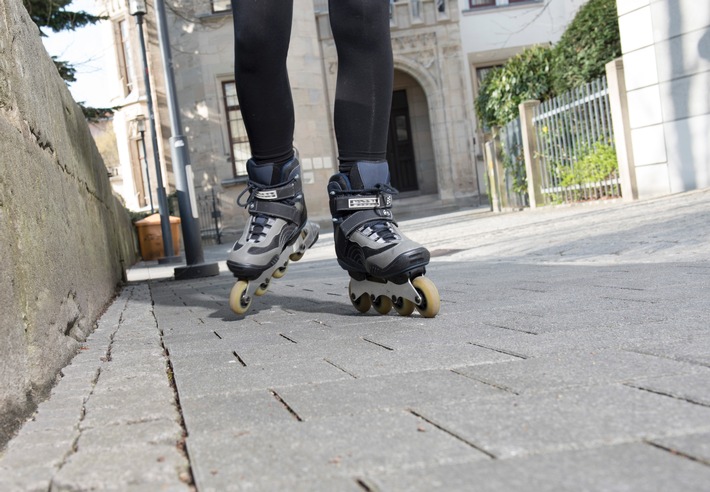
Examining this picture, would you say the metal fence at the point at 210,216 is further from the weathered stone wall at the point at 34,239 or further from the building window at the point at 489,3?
the weathered stone wall at the point at 34,239

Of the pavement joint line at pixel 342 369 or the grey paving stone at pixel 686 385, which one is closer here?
the grey paving stone at pixel 686 385

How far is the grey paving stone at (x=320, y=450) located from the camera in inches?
41.5

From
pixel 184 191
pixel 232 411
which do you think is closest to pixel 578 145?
pixel 184 191

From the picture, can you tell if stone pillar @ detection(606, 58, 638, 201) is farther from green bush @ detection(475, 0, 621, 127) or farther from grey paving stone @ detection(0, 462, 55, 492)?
grey paving stone @ detection(0, 462, 55, 492)

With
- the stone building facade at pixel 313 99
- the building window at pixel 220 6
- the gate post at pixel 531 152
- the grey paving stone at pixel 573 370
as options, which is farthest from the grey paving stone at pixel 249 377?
the building window at pixel 220 6

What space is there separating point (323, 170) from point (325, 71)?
9.27ft

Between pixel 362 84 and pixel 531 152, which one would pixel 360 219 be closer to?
pixel 362 84

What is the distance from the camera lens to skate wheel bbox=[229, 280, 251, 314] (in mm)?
2842

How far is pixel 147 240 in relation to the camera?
18.0 m

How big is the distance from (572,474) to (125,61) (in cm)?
2767

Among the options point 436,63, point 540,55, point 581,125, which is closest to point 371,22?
point 581,125

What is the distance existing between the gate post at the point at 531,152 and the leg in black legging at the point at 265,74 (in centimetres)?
1066

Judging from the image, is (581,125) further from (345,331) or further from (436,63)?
(436,63)

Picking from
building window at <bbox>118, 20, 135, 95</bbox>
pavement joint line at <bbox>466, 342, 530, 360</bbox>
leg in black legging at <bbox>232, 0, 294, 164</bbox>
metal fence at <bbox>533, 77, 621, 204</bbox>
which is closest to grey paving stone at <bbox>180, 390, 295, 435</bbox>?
pavement joint line at <bbox>466, 342, 530, 360</bbox>
